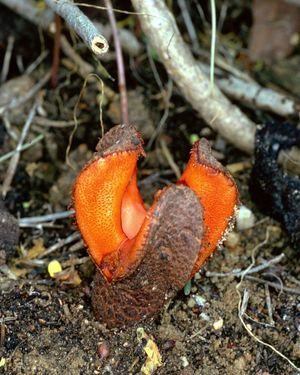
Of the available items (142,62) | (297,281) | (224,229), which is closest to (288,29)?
(142,62)

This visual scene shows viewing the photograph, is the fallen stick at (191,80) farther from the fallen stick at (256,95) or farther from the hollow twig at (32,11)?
the hollow twig at (32,11)

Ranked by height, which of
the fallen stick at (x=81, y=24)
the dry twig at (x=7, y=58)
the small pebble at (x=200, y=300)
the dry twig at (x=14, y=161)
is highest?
the fallen stick at (x=81, y=24)

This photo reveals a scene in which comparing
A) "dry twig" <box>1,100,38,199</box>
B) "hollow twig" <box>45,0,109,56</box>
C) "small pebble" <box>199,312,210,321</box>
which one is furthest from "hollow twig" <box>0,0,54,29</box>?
"small pebble" <box>199,312,210,321</box>

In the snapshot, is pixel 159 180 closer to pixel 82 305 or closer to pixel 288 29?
pixel 82 305

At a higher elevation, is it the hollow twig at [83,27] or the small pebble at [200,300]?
the hollow twig at [83,27]

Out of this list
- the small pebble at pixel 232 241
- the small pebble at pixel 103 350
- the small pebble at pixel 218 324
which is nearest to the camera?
the small pebble at pixel 103 350

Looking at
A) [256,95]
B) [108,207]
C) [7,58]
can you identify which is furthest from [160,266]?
[7,58]

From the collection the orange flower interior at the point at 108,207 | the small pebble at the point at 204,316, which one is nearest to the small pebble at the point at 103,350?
the orange flower interior at the point at 108,207
